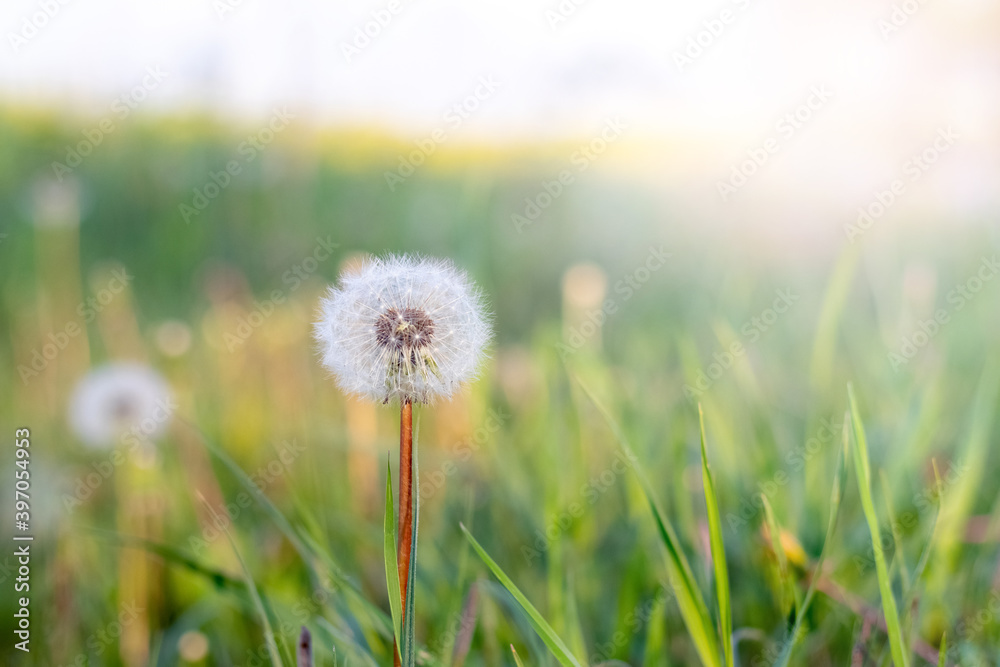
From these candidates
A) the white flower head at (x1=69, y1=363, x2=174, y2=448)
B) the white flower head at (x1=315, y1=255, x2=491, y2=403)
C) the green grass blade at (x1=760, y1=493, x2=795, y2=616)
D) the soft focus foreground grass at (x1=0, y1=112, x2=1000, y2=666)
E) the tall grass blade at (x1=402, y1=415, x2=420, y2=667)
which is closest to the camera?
the tall grass blade at (x1=402, y1=415, x2=420, y2=667)

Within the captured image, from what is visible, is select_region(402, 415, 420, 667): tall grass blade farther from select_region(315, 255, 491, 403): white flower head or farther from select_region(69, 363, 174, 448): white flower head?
select_region(69, 363, 174, 448): white flower head

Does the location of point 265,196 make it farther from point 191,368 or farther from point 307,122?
point 191,368

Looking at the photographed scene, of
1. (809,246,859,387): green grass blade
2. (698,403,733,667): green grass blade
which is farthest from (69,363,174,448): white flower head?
(809,246,859,387): green grass blade

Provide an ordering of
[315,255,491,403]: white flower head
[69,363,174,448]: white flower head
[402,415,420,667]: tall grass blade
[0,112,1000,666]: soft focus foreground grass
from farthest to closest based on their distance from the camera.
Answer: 1. [69,363,174,448]: white flower head
2. [0,112,1000,666]: soft focus foreground grass
3. [315,255,491,403]: white flower head
4. [402,415,420,667]: tall grass blade

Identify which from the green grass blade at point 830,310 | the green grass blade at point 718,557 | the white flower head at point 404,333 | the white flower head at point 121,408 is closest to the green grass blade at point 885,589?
the green grass blade at point 718,557

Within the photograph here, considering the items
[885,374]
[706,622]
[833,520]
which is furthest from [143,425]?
[885,374]

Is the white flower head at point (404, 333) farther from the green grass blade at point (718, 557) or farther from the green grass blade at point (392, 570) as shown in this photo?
the green grass blade at point (718, 557)

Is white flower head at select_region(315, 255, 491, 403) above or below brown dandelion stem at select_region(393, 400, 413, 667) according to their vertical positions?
above
